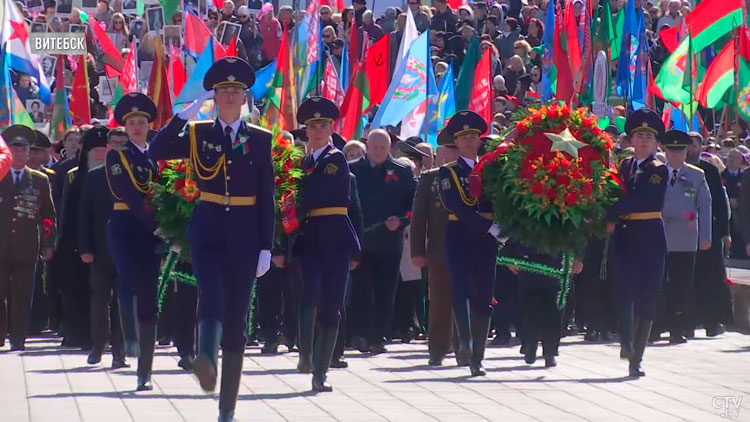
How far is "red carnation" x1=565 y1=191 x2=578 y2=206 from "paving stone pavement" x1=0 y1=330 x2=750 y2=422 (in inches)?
56.5

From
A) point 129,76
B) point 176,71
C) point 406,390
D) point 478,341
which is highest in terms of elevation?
point 176,71

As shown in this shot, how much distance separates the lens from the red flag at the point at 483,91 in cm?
2098

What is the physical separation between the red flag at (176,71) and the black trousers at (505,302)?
21.1ft

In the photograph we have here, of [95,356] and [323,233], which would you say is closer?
[323,233]

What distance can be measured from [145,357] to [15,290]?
4.61 metres

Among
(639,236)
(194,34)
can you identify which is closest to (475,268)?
(639,236)

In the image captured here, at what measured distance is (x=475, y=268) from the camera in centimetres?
1302

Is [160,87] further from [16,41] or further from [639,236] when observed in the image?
[639,236]

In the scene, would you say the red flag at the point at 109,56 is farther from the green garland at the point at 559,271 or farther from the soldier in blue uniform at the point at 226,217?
the soldier in blue uniform at the point at 226,217

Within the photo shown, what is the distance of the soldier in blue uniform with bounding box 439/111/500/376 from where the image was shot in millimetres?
12984

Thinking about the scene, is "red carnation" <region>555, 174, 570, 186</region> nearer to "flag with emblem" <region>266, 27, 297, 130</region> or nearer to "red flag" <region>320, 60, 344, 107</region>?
"flag with emblem" <region>266, 27, 297, 130</region>

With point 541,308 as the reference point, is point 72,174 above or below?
above

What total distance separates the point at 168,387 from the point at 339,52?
44.4 feet

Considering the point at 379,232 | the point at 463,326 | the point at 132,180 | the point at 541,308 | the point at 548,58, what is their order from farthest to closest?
the point at 548,58 < the point at 379,232 < the point at 541,308 < the point at 463,326 < the point at 132,180
